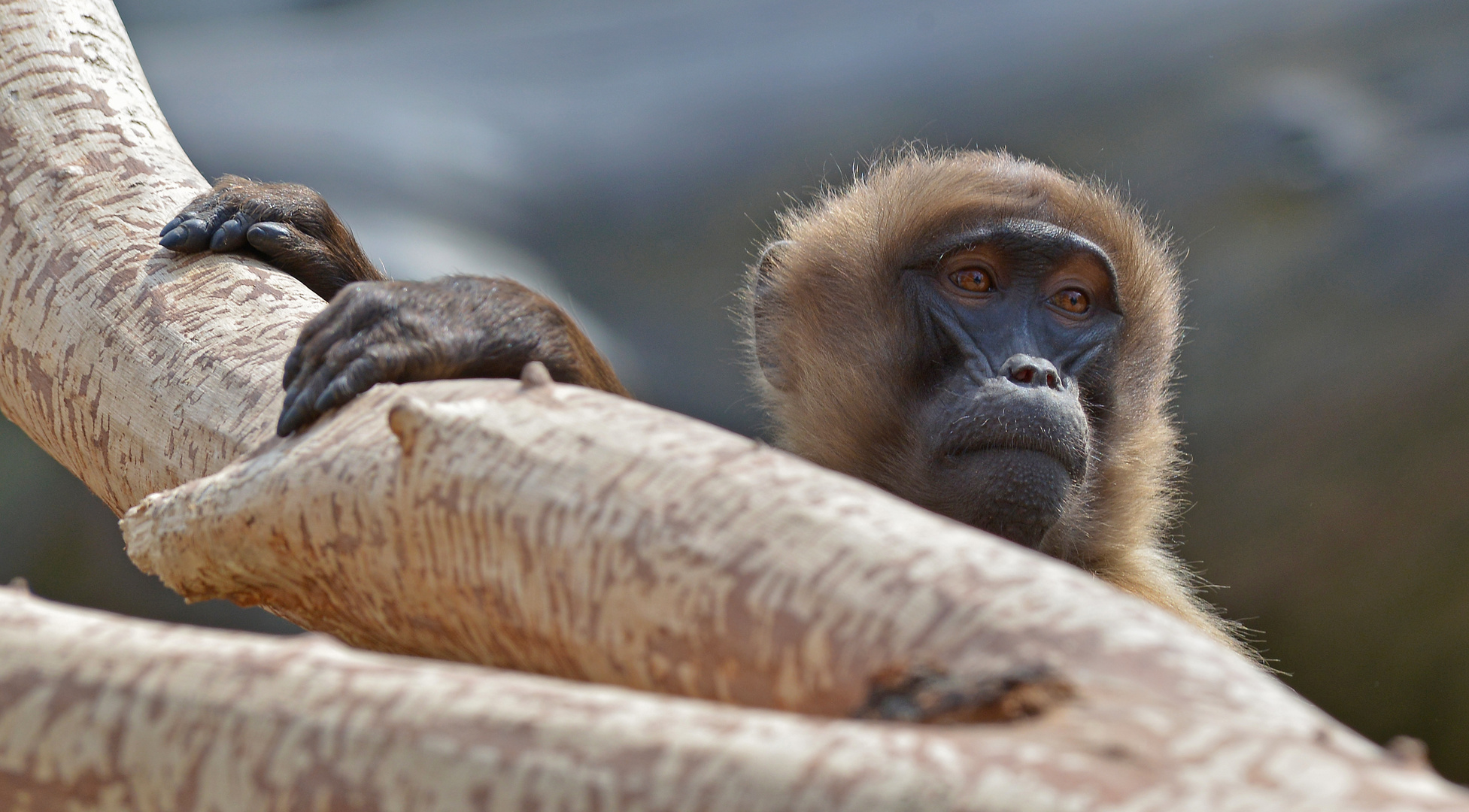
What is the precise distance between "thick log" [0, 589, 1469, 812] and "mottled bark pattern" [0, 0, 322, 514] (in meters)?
0.94

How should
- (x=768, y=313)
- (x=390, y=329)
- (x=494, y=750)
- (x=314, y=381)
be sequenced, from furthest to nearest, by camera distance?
1. (x=768, y=313)
2. (x=390, y=329)
3. (x=314, y=381)
4. (x=494, y=750)

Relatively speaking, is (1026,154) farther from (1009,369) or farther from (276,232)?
(276,232)

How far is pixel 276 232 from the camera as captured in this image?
8.95 feet

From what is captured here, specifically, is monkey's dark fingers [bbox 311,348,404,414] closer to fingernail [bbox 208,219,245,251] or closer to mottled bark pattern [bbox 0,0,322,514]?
mottled bark pattern [bbox 0,0,322,514]

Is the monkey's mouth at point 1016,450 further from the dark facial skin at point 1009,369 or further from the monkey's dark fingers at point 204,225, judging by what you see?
the monkey's dark fingers at point 204,225

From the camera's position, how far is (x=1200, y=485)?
5.79 m

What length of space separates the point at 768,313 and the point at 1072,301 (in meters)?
0.88

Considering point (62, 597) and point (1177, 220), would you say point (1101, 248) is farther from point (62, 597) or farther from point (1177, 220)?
point (62, 597)

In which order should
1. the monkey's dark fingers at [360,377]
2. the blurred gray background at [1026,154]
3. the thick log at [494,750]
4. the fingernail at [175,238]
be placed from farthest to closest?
1. the blurred gray background at [1026,154]
2. the fingernail at [175,238]
3. the monkey's dark fingers at [360,377]
4. the thick log at [494,750]

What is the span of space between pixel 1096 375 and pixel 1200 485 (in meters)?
2.78

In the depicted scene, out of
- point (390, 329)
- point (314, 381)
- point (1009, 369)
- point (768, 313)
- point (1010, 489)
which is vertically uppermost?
point (1009, 369)

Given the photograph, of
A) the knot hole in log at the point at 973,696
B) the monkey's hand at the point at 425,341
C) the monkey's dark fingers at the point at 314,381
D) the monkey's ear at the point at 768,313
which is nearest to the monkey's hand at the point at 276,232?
the monkey's hand at the point at 425,341

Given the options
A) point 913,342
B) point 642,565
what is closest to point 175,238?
point 642,565

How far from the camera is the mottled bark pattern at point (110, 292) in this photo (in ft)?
7.27
